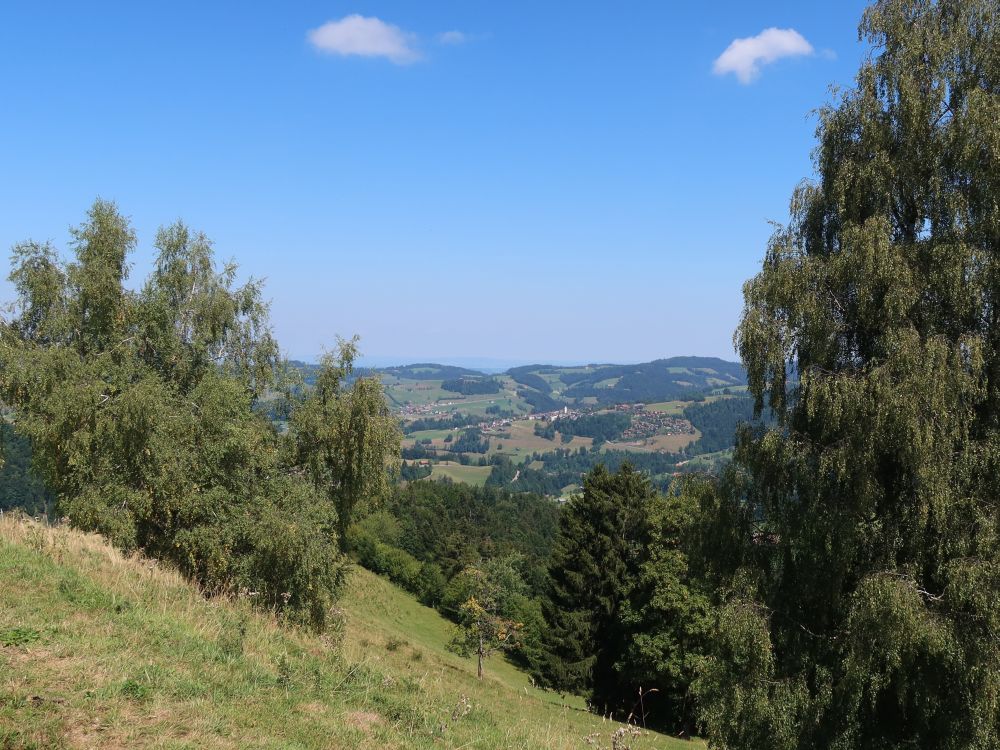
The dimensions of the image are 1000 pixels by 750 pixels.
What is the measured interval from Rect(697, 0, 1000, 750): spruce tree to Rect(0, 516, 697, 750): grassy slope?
4611mm

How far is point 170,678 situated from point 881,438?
10.6 m

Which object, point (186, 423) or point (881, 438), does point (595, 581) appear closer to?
point (186, 423)

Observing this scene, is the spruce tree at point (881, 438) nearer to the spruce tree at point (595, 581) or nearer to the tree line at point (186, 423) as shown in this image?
the tree line at point (186, 423)

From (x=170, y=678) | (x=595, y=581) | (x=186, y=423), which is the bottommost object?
(x=595, y=581)

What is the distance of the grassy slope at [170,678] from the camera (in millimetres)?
5766

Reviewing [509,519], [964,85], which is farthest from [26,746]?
[509,519]

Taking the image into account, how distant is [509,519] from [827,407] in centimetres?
11277

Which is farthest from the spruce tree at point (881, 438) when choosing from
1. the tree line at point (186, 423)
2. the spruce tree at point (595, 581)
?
the spruce tree at point (595, 581)

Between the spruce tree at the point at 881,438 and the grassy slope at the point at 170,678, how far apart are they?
4611 mm

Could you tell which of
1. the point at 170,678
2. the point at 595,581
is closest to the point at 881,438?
the point at 170,678

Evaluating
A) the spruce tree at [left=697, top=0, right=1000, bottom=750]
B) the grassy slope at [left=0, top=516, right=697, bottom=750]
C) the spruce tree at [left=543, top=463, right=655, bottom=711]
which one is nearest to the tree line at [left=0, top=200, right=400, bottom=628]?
the grassy slope at [left=0, top=516, right=697, bottom=750]

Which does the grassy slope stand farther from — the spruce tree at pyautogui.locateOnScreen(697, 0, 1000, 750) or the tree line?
the tree line

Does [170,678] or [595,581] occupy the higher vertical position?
[170,678]

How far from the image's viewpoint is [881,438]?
10.4 meters
